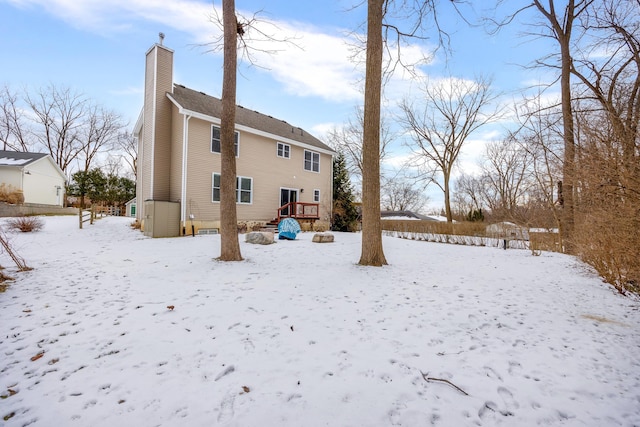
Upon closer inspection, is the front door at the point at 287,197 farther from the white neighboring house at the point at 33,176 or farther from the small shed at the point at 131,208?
the small shed at the point at 131,208

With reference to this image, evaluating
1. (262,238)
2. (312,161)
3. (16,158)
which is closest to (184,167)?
(262,238)

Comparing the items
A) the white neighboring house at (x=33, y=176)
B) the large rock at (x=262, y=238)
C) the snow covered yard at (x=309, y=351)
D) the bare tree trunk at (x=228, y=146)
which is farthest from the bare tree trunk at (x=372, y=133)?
the white neighboring house at (x=33, y=176)

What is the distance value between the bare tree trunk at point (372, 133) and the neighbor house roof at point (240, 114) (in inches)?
340

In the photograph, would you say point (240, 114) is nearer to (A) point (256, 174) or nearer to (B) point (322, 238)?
(A) point (256, 174)

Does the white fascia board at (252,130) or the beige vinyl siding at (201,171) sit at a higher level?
the white fascia board at (252,130)

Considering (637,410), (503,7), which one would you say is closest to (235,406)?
(637,410)

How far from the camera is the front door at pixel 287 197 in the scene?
1589cm

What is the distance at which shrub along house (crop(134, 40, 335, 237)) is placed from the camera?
39.0 feet

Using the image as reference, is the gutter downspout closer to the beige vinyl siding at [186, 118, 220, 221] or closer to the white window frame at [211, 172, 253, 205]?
the beige vinyl siding at [186, 118, 220, 221]

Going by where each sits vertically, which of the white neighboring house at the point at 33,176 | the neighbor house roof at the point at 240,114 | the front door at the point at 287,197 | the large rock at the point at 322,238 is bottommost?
the large rock at the point at 322,238

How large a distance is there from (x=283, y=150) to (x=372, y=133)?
10.4 m

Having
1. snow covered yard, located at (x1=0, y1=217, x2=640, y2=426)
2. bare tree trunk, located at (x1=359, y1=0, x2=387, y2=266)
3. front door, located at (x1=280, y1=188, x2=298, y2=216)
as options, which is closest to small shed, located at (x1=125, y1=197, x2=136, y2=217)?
front door, located at (x1=280, y1=188, x2=298, y2=216)

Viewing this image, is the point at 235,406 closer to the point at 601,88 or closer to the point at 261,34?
the point at 261,34

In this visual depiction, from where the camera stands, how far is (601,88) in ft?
29.0
